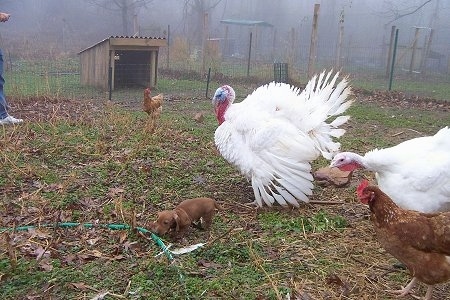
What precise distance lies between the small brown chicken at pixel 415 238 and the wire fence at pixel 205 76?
7830 millimetres

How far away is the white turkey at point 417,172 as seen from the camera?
3.74 meters

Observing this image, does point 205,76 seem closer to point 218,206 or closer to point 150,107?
point 150,107

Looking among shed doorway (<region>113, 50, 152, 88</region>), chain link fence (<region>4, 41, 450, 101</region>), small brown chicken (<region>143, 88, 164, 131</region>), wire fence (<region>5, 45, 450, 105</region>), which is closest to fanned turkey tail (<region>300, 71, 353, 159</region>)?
small brown chicken (<region>143, 88, 164, 131</region>)

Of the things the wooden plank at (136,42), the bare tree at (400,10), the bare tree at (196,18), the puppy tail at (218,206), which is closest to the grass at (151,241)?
the puppy tail at (218,206)

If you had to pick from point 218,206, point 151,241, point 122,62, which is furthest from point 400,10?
point 151,241

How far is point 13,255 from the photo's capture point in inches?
129

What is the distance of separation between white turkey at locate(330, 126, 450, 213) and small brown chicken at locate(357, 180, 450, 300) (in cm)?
48

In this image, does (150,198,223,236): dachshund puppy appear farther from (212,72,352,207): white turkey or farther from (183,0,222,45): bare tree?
(183,0,222,45): bare tree

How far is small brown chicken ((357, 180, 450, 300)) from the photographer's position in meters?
3.07

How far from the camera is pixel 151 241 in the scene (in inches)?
150

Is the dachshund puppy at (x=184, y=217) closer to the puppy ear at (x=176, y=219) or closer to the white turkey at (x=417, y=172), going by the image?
the puppy ear at (x=176, y=219)

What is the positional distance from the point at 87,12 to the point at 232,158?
112ft

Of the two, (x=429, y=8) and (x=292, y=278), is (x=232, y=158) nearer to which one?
(x=292, y=278)

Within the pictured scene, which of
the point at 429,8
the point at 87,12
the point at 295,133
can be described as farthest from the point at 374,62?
the point at 87,12
